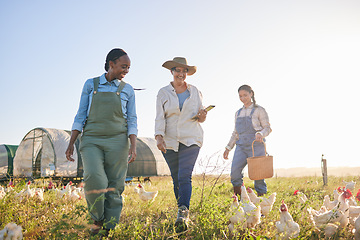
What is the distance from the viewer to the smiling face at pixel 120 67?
353cm

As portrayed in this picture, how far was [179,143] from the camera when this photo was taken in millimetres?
3867

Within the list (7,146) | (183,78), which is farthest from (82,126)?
(7,146)

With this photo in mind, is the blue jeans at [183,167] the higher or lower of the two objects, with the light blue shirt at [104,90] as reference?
lower

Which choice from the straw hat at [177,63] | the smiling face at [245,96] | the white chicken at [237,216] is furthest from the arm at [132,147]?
the smiling face at [245,96]

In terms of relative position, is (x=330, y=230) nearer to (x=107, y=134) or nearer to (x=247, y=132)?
(x=247, y=132)

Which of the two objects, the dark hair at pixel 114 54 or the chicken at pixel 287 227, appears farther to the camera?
the dark hair at pixel 114 54

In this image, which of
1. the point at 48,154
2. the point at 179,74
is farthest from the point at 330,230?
the point at 48,154

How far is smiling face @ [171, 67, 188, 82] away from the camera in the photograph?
4.04m

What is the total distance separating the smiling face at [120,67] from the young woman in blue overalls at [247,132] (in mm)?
2458

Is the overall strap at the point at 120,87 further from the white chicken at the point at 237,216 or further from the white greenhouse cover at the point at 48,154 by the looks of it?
the white greenhouse cover at the point at 48,154

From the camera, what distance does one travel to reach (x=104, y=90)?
140 inches

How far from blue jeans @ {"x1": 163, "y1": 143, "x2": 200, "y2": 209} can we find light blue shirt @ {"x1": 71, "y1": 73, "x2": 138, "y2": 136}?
63cm

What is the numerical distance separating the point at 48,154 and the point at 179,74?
1327 cm

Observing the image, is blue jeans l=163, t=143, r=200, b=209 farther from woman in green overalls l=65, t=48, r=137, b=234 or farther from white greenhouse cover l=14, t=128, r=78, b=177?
white greenhouse cover l=14, t=128, r=78, b=177
